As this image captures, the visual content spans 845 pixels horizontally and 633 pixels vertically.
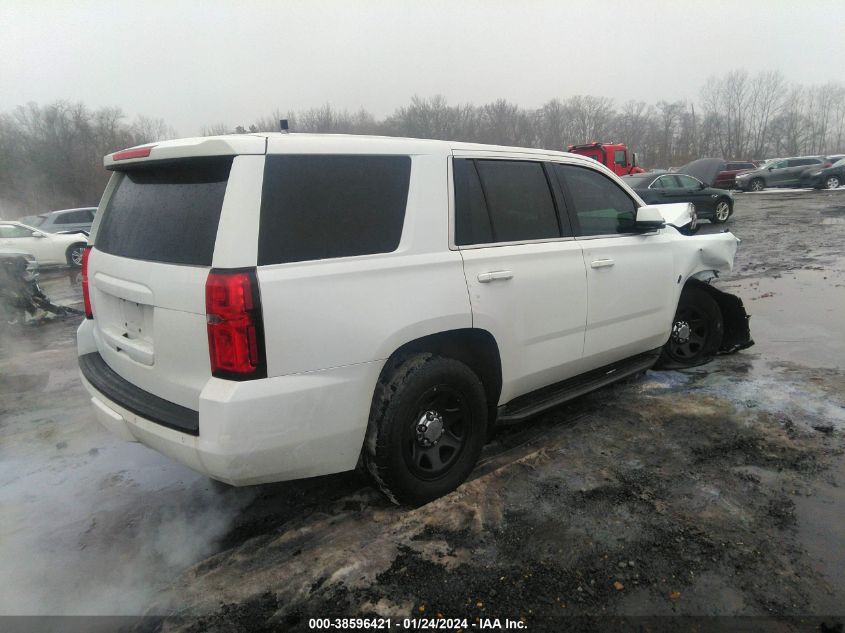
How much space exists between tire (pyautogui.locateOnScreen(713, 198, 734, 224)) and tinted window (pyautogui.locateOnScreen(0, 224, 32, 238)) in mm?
19960

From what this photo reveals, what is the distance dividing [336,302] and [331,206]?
456 mm

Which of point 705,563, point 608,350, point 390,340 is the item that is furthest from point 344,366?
point 608,350

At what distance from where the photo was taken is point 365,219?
260 cm

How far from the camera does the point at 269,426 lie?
2.28m

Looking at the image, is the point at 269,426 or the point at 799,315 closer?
the point at 269,426

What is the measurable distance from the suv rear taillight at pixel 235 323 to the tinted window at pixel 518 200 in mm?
1490

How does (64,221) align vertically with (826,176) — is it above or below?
below

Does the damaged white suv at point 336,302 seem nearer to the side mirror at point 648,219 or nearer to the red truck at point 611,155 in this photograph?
the side mirror at point 648,219

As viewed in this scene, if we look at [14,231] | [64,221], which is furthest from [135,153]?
[64,221]

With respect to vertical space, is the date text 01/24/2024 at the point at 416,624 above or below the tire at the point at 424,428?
below

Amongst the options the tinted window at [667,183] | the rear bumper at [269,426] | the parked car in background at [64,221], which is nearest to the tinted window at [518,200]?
the rear bumper at [269,426]

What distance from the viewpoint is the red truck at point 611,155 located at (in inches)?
883

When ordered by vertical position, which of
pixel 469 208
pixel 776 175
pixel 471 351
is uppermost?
pixel 776 175

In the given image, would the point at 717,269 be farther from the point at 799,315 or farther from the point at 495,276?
the point at 495,276
